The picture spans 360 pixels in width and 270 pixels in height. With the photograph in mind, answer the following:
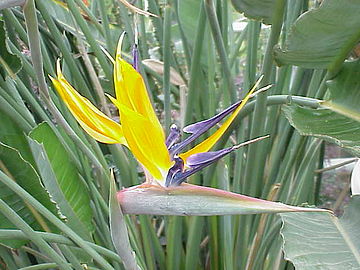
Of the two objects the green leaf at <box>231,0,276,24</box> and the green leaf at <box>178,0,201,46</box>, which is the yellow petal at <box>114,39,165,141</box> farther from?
the green leaf at <box>178,0,201,46</box>

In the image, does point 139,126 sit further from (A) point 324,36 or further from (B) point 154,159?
(A) point 324,36

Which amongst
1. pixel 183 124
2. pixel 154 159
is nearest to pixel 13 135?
pixel 183 124

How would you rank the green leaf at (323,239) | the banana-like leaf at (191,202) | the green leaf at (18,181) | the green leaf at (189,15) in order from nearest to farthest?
1. the banana-like leaf at (191,202)
2. the green leaf at (323,239)
3. the green leaf at (18,181)
4. the green leaf at (189,15)

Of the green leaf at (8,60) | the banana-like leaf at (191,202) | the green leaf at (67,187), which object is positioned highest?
the green leaf at (8,60)

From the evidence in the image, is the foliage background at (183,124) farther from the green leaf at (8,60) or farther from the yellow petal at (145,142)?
the yellow petal at (145,142)

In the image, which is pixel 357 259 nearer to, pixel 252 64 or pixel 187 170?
pixel 187 170

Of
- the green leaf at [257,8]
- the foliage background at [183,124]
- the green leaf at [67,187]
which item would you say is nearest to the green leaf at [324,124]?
the foliage background at [183,124]

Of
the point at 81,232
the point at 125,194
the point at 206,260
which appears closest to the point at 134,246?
the point at 81,232
